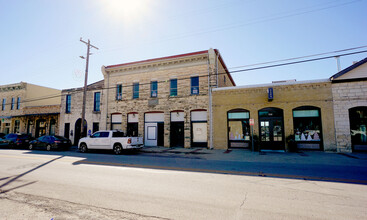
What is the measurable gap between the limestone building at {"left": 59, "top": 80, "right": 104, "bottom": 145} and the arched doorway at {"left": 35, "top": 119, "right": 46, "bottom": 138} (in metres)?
3.55

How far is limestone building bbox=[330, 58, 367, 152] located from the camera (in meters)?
13.1

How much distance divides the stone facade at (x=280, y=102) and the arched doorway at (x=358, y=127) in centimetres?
130

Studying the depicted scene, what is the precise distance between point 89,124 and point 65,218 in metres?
19.5

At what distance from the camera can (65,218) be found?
3.67 meters

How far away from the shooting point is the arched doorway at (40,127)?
24.4m

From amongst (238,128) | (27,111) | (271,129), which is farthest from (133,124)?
(27,111)

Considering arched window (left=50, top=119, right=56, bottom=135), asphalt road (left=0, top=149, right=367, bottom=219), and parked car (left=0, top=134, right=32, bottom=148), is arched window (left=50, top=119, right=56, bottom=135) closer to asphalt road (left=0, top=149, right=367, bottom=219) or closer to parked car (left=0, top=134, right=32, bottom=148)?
parked car (left=0, top=134, right=32, bottom=148)

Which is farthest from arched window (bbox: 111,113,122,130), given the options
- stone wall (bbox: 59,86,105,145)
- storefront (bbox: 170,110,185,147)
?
storefront (bbox: 170,110,185,147)

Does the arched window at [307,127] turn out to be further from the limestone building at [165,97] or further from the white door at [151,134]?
the white door at [151,134]

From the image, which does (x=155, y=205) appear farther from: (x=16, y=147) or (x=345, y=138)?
(x=16, y=147)

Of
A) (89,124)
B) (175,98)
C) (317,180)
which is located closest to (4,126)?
(89,124)

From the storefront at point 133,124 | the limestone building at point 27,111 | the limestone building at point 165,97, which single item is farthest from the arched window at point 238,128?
the limestone building at point 27,111

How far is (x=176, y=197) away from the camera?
4809 mm

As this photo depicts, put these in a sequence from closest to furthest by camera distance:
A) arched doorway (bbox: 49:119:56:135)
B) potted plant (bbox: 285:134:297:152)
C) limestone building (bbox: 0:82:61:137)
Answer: potted plant (bbox: 285:134:297:152) → arched doorway (bbox: 49:119:56:135) → limestone building (bbox: 0:82:61:137)
